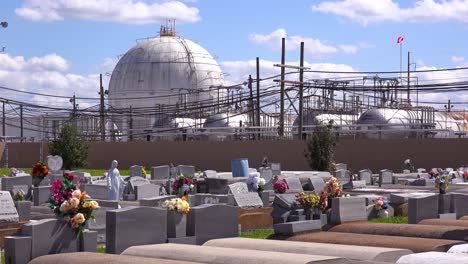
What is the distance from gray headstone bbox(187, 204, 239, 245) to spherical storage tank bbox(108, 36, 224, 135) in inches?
2483

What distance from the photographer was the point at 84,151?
178ft

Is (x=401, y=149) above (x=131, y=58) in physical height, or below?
below

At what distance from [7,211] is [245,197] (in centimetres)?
681

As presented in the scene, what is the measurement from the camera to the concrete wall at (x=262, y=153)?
Answer: 49188 millimetres

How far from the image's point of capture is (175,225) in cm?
1545

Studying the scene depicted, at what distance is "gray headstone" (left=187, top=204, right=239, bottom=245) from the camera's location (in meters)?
15.7

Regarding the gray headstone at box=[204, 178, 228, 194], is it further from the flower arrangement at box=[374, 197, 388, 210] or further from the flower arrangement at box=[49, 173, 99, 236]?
the flower arrangement at box=[49, 173, 99, 236]

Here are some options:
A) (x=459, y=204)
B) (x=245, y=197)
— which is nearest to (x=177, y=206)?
(x=245, y=197)

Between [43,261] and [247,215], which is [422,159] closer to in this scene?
[247,215]

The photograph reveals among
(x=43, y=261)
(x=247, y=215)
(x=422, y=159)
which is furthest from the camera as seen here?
(x=422, y=159)

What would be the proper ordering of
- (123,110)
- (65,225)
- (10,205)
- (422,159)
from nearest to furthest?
(65,225) → (10,205) → (422,159) → (123,110)

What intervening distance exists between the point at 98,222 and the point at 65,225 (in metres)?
5.10

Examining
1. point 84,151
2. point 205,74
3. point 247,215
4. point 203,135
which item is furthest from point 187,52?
point 247,215

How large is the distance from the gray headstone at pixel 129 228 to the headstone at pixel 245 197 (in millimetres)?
8088
